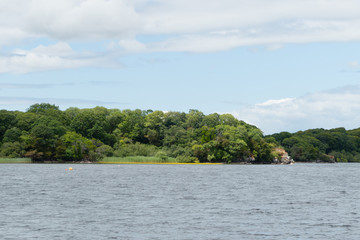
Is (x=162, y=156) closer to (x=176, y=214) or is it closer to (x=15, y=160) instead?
(x=15, y=160)

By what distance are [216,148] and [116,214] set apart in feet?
423

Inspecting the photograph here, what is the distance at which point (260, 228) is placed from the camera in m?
32.7

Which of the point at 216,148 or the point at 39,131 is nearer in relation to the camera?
the point at 39,131

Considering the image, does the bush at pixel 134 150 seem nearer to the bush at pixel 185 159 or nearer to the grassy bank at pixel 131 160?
the grassy bank at pixel 131 160

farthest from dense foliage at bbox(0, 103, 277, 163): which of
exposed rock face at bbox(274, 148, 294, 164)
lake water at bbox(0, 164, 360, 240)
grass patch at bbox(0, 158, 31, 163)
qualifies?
lake water at bbox(0, 164, 360, 240)

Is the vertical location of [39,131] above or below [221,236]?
above

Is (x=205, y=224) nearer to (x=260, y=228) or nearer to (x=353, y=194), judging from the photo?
(x=260, y=228)

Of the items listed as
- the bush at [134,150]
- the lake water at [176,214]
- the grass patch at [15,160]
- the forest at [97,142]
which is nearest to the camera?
the lake water at [176,214]

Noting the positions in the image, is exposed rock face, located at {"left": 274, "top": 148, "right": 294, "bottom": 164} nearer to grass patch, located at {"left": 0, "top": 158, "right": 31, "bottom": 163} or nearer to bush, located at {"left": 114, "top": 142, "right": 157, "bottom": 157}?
bush, located at {"left": 114, "top": 142, "right": 157, "bottom": 157}

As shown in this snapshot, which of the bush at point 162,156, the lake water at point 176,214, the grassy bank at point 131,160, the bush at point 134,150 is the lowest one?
the lake water at point 176,214

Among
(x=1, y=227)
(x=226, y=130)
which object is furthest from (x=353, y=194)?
(x=226, y=130)

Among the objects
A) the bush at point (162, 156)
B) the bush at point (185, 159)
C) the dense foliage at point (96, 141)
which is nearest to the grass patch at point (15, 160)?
the dense foliage at point (96, 141)

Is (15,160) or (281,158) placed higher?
(15,160)

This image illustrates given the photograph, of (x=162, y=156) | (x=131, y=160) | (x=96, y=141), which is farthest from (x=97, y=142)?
(x=162, y=156)
